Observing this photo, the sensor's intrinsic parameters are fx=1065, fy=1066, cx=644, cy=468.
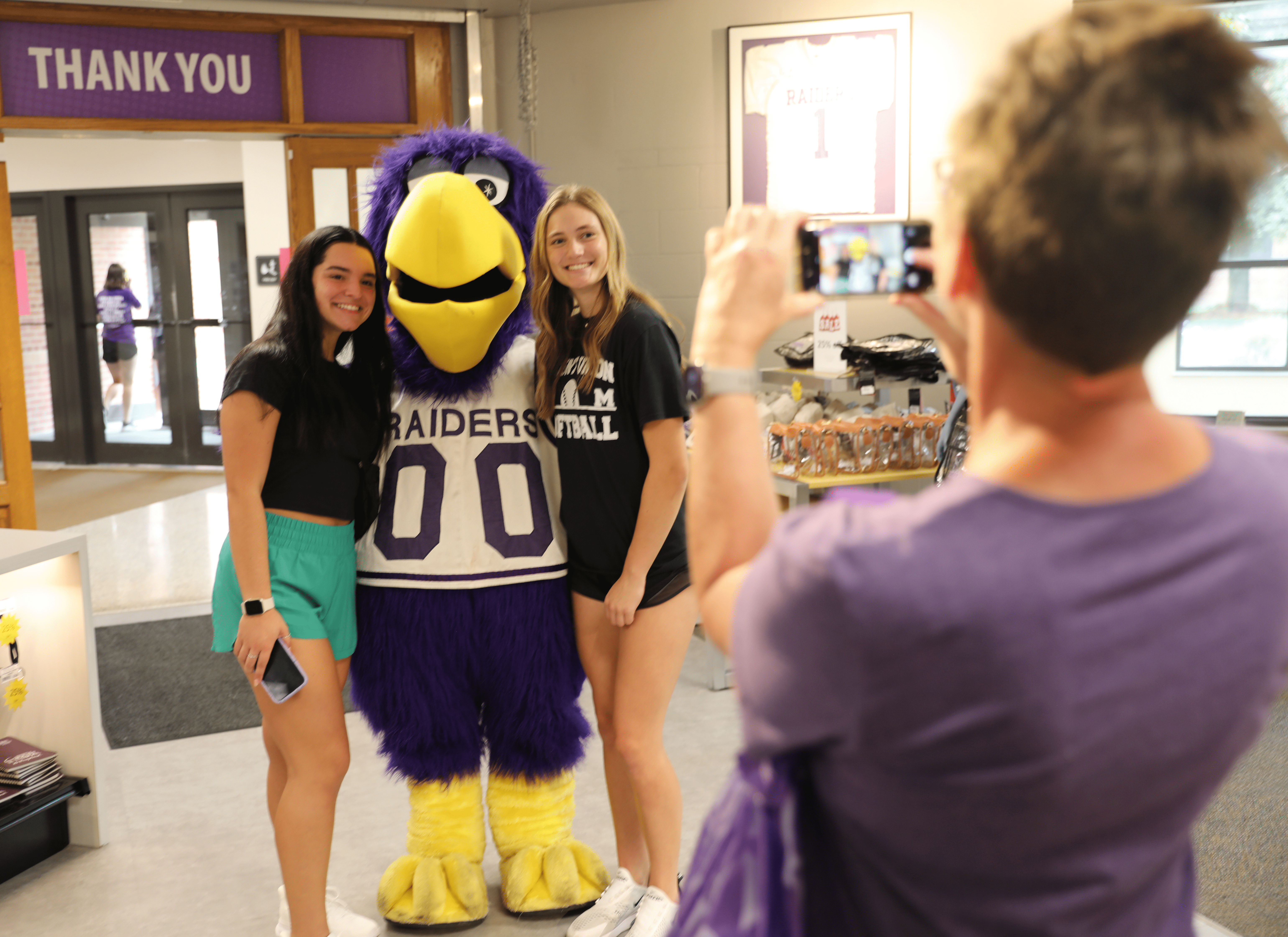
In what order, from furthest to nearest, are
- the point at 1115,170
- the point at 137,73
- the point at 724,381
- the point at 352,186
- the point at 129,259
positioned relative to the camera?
the point at 129,259 → the point at 352,186 → the point at 137,73 → the point at 724,381 → the point at 1115,170

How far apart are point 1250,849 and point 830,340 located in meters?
2.08

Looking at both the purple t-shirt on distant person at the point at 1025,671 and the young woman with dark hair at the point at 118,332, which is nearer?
the purple t-shirt on distant person at the point at 1025,671

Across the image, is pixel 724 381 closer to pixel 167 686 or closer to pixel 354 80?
pixel 167 686

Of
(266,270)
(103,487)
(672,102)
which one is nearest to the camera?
(672,102)

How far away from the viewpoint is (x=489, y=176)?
2.15 m

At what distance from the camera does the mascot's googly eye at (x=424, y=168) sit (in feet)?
7.00

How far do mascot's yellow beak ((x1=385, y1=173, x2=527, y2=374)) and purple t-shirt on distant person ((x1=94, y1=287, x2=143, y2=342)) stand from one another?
22.5ft

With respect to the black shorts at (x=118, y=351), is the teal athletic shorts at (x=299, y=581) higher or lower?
lower

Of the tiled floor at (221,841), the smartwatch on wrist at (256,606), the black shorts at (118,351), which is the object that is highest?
the black shorts at (118,351)

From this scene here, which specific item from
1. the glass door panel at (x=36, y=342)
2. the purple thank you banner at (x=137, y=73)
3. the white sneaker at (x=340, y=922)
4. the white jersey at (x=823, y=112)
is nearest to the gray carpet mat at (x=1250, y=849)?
the white sneaker at (x=340, y=922)

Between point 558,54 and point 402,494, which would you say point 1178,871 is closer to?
point 402,494

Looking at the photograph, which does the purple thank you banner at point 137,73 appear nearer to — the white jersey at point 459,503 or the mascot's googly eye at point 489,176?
the mascot's googly eye at point 489,176

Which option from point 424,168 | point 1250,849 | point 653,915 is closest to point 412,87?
point 424,168

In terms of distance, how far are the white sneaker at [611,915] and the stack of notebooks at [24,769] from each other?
132 cm
